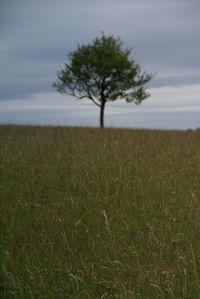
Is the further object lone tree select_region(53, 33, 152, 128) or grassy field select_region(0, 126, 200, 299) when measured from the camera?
lone tree select_region(53, 33, 152, 128)

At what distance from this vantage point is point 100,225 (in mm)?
4797

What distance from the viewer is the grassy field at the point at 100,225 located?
11.0 feet

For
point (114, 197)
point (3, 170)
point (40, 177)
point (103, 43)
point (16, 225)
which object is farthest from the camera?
point (103, 43)

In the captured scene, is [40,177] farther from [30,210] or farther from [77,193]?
[30,210]

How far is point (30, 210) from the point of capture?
5.50 m

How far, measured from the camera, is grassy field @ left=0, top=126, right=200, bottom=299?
3.34 m

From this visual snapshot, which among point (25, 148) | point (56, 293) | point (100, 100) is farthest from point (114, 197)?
point (100, 100)

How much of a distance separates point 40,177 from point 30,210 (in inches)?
66.9

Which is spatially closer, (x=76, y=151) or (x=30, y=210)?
(x=30, y=210)

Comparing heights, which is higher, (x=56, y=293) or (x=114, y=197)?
(x=114, y=197)

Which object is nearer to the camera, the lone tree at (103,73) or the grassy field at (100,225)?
→ the grassy field at (100,225)

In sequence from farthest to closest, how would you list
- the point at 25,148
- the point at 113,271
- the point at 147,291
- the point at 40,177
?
1. the point at 25,148
2. the point at 40,177
3. the point at 113,271
4. the point at 147,291

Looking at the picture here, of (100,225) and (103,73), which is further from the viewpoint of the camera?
(103,73)

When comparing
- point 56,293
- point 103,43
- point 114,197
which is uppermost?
point 103,43
